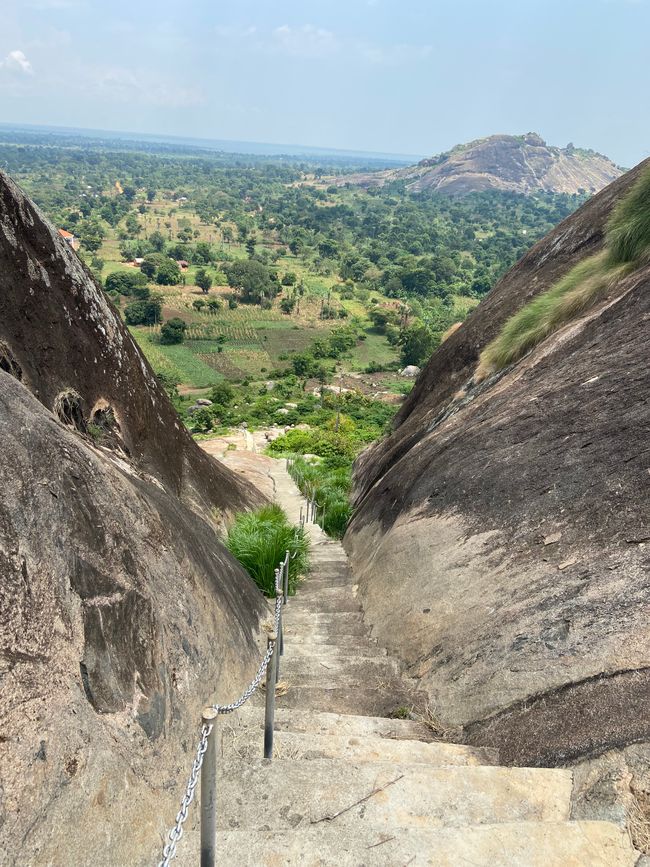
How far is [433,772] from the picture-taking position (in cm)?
391

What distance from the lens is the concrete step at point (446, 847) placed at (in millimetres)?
3045

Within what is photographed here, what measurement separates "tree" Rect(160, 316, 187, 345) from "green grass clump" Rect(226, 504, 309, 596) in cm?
7760

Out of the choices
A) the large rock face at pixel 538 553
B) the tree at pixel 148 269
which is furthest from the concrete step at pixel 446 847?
the tree at pixel 148 269

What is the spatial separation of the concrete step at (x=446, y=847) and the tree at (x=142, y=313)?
91231 millimetres

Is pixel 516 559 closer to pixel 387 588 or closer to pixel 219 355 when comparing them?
pixel 387 588

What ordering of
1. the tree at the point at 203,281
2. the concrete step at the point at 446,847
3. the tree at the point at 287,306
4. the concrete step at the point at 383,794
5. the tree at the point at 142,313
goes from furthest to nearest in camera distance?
the tree at the point at 203,281
the tree at the point at 287,306
the tree at the point at 142,313
the concrete step at the point at 383,794
the concrete step at the point at 446,847

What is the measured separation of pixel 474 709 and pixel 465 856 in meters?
2.05

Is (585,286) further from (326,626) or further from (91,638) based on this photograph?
(91,638)

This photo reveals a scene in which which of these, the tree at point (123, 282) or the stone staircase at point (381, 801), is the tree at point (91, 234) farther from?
the stone staircase at point (381, 801)

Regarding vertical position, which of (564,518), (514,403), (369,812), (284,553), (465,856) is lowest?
(284,553)

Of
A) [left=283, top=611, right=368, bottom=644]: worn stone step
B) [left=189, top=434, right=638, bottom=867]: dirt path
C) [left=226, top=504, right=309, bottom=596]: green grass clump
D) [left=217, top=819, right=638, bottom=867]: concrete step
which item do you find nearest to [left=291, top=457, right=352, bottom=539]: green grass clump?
[left=226, top=504, right=309, bottom=596]: green grass clump

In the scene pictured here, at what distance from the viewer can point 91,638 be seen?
3648 mm

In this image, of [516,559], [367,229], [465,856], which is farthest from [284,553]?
[367,229]

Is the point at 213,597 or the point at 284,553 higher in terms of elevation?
the point at 213,597
